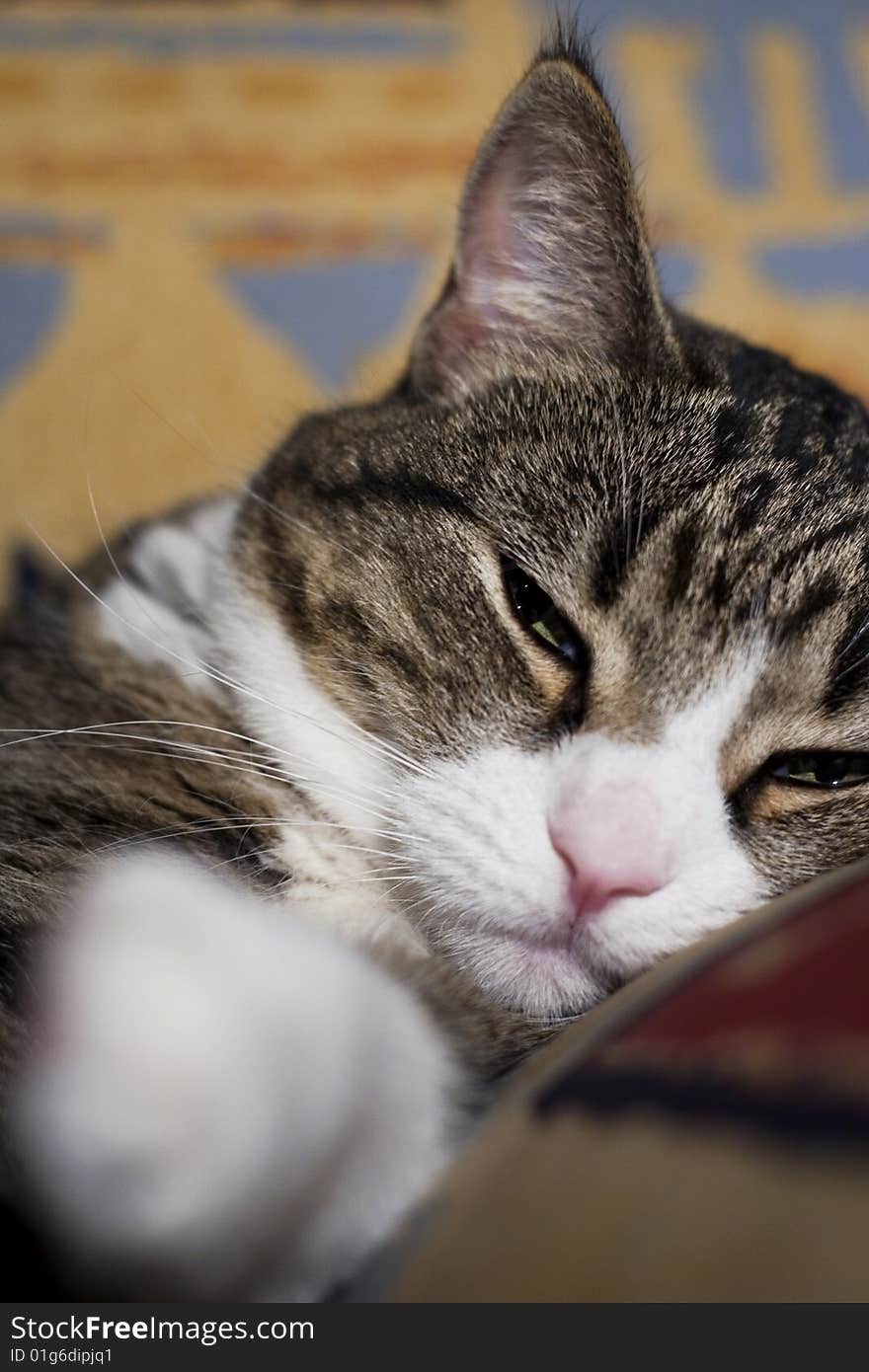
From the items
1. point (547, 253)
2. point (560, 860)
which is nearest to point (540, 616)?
point (560, 860)

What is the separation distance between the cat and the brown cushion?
4.6 inches

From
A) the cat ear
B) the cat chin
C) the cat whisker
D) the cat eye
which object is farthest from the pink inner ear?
the cat chin

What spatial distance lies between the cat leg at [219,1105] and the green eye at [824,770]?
12.0 inches

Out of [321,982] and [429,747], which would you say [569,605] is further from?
[321,982]

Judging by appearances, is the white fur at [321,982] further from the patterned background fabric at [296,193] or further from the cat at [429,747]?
the patterned background fabric at [296,193]

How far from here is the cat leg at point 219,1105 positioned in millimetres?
485

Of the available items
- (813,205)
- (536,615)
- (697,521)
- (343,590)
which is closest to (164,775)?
(343,590)

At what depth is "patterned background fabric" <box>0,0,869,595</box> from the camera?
1518 mm

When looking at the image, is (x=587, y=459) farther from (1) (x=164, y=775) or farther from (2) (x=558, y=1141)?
(2) (x=558, y=1141)

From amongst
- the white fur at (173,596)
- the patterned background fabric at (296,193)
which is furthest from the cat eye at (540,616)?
the patterned background fabric at (296,193)

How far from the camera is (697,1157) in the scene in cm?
38

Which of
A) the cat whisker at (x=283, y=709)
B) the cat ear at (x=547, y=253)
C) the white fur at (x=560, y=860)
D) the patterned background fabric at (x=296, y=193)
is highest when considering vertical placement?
the patterned background fabric at (x=296, y=193)

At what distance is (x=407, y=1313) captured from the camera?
0.40 m

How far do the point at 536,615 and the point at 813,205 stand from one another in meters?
1.12
